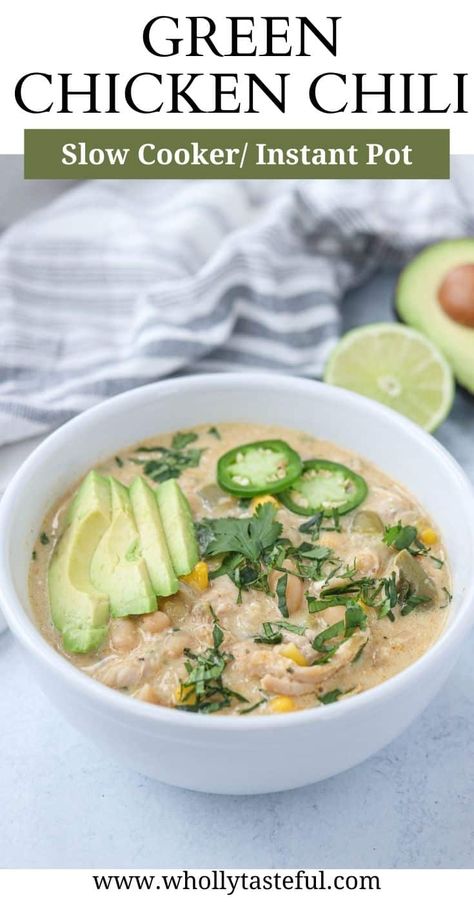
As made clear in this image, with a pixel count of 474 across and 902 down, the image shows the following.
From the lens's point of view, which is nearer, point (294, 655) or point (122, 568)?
point (294, 655)

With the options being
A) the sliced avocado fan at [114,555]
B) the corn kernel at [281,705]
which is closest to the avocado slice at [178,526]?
the sliced avocado fan at [114,555]

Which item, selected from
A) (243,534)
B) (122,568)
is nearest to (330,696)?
(243,534)

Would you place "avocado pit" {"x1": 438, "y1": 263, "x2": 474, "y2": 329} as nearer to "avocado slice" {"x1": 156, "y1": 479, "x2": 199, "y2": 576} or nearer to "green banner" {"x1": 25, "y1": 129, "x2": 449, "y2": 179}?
"green banner" {"x1": 25, "y1": 129, "x2": 449, "y2": 179}

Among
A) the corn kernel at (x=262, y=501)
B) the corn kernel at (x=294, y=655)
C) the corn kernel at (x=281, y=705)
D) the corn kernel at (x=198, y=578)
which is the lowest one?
the corn kernel at (x=281, y=705)

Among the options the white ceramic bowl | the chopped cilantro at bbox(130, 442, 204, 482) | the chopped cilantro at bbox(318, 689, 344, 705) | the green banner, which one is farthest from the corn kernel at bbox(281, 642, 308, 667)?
the green banner

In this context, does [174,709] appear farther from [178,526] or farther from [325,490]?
[325,490]

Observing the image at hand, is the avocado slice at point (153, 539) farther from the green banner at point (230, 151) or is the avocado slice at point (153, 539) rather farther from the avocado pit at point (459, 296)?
the avocado pit at point (459, 296)
